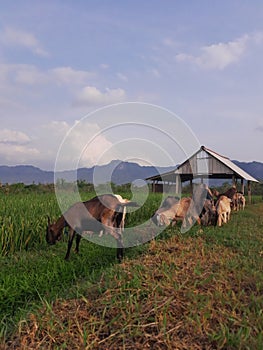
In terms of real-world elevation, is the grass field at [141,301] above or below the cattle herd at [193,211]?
below

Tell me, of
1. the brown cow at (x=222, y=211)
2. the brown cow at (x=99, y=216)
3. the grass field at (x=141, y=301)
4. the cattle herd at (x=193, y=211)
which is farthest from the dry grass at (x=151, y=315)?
the brown cow at (x=222, y=211)

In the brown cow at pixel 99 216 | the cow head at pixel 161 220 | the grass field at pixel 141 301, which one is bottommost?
the grass field at pixel 141 301

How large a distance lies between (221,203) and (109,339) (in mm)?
9251

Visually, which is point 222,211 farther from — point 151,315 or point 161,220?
point 151,315

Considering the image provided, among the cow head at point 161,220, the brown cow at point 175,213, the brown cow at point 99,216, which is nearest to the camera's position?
the brown cow at point 99,216

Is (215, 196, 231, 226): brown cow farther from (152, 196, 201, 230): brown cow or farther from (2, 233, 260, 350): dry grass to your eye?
(2, 233, 260, 350): dry grass

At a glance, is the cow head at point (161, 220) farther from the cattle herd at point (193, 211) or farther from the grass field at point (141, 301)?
the grass field at point (141, 301)

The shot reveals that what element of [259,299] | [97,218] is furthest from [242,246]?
[259,299]

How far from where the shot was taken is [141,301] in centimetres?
404

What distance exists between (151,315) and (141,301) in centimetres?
34

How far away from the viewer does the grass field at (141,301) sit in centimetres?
333

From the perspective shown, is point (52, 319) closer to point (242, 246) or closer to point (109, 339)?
point (109, 339)

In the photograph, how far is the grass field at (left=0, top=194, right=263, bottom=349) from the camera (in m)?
3.33

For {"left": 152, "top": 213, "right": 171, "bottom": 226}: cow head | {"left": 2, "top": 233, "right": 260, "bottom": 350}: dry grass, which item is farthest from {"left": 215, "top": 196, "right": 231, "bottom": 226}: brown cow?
{"left": 2, "top": 233, "right": 260, "bottom": 350}: dry grass
